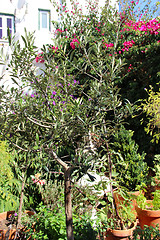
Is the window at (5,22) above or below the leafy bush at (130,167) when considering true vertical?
above

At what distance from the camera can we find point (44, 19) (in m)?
9.19

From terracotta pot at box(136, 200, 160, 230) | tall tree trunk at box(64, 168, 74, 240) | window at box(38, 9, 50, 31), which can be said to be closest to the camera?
tall tree trunk at box(64, 168, 74, 240)

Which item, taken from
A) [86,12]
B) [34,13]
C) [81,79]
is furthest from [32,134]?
[34,13]

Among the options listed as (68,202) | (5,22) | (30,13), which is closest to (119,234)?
(68,202)

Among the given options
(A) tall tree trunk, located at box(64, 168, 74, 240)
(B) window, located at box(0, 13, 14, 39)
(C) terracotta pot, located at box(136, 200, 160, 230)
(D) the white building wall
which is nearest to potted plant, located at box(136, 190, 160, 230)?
(C) terracotta pot, located at box(136, 200, 160, 230)

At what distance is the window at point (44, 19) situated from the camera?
9.16 metres

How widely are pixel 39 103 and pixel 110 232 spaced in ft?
5.52

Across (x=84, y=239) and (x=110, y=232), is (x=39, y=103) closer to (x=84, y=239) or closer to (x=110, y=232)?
(x=84, y=239)

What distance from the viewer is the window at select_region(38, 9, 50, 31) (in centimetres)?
916

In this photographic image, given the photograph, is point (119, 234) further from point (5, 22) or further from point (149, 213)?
point (5, 22)

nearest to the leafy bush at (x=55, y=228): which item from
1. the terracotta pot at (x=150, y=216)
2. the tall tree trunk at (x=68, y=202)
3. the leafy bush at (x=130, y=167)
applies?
the tall tree trunk at (x=68, y=202)

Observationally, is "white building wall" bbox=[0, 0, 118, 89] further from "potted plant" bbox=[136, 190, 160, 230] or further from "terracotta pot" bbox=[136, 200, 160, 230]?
"terracotta pot" bbox=[136, 200, 160, 230]

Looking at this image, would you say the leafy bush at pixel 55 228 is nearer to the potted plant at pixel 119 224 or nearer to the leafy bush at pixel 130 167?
the potted plant at pixel 119 224

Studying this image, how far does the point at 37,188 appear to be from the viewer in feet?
11.3
